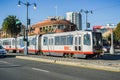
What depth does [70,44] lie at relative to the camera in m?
34.7

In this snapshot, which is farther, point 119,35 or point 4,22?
point 119,35

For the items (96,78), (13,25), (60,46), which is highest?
(13,25)

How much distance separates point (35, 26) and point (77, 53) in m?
73.7

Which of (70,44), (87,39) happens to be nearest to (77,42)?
(70,44)

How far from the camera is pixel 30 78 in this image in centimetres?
1459

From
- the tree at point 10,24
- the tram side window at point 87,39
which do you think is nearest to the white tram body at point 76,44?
the tram side window at point 87,39

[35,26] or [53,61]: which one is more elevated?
[35,26]

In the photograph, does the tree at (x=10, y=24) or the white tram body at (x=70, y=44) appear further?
the tree at (x=10, y=24)

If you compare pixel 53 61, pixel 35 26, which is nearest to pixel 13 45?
pixel 53 61

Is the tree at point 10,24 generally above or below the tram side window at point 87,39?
above

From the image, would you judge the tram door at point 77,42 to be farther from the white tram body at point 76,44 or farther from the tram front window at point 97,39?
the tram front window at point 97,39

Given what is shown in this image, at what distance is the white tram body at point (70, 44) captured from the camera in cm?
3209

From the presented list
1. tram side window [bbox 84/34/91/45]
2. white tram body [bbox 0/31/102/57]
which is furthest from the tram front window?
tram side window [bbox 84/34/91/45]

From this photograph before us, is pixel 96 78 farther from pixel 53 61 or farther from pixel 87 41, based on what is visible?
pixel 87 41
